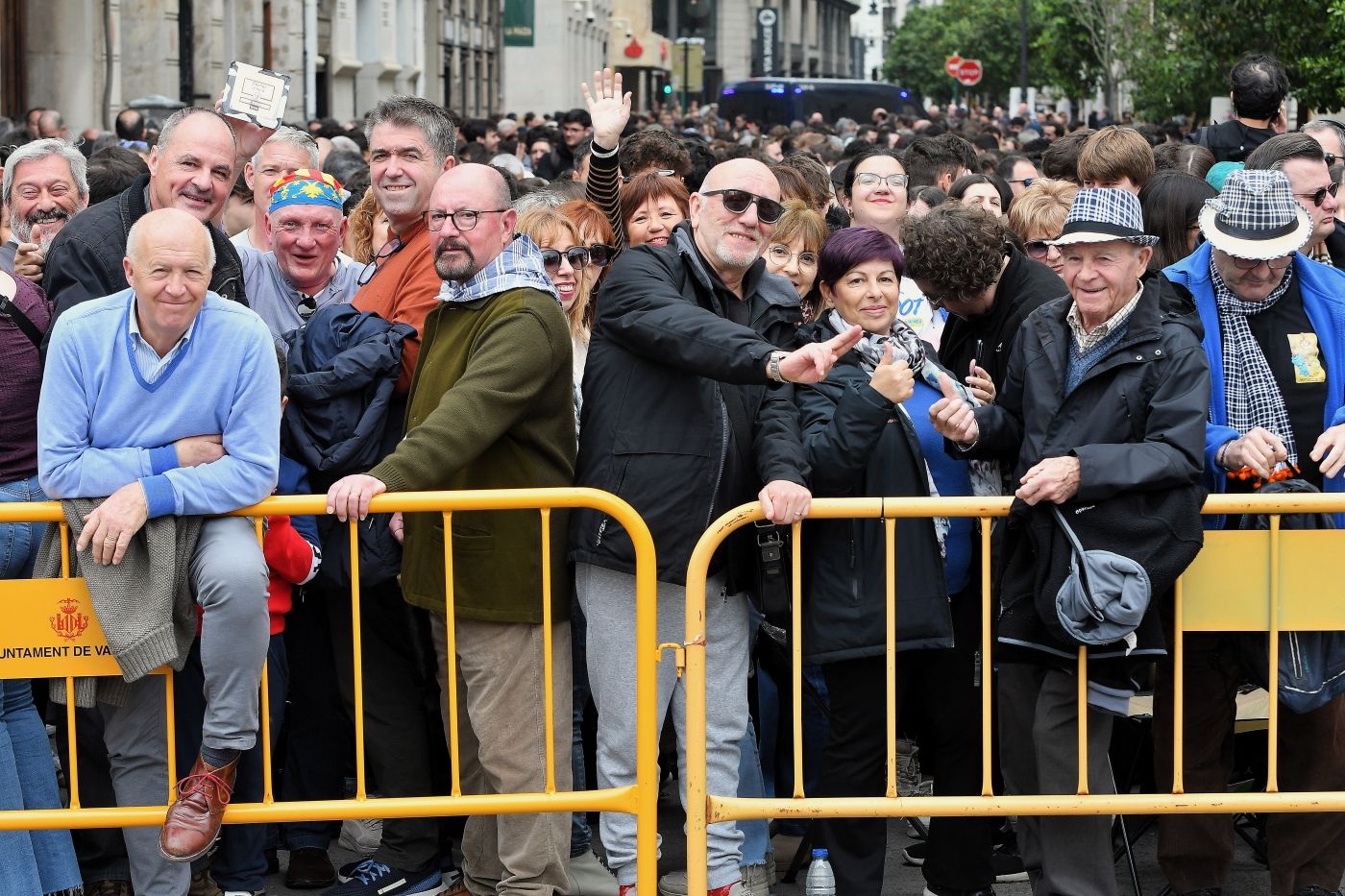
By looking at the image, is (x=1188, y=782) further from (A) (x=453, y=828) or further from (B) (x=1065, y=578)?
(A) (x=453, y=828)

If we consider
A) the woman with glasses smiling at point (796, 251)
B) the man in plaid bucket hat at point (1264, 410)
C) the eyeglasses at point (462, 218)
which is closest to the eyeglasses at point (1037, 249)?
the woman with glasses smiling at point (796, 251)

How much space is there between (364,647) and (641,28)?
80814 mm

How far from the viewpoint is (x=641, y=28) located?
83.7 m

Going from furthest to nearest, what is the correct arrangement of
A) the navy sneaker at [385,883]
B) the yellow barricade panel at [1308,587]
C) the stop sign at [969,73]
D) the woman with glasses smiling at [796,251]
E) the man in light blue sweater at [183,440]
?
the stop sign at [969,73] → the woman with glasses smiling at [796,251] → the navy sneaker at [385,883] → the yellow barricade panel at [1308,587] → the man in light blue sweater at [183,440]

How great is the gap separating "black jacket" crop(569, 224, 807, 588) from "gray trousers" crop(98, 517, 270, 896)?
0.94m

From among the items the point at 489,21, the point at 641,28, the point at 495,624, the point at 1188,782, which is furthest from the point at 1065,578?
the point at 641,28

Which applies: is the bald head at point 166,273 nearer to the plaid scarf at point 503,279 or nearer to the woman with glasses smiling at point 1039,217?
the plaid scarf at point 503,279

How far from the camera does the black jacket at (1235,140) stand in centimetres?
980

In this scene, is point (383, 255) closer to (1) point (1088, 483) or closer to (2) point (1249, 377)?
(1) point (1088, 483)

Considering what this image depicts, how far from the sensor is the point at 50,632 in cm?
476

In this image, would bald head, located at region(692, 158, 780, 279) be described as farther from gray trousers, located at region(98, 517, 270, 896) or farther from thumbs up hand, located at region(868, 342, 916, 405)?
gray trousers, located at region(98, 517, 270, 896)

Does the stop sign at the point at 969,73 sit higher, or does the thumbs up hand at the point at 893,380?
the stop sign at the point at 969,73

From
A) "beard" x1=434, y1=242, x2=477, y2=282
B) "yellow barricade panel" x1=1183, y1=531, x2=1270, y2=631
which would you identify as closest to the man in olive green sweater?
"beard" x1=434, y1=242, x2=477, y2=282

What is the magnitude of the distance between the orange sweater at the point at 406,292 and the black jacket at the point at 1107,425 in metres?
1.77
